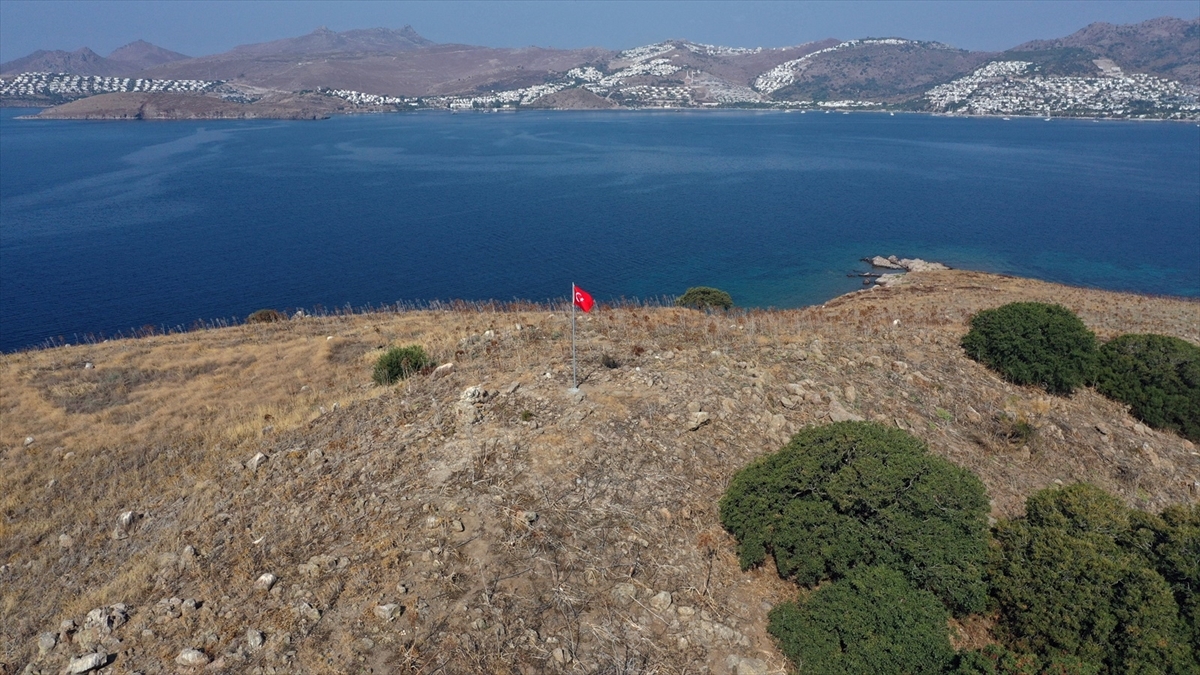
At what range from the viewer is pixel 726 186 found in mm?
96938

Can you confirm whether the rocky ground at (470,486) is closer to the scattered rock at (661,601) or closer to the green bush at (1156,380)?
the scattered rock at (661,601)

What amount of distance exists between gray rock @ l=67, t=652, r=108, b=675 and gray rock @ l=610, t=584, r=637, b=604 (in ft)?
23.4

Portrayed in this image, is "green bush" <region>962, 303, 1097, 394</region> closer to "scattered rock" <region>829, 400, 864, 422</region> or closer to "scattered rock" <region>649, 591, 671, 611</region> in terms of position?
"scattered rock" <region>829, 400, 864, 422</region>

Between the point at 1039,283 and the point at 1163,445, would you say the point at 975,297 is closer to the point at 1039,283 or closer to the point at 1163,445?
the point at 1039,283

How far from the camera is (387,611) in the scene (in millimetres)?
8664

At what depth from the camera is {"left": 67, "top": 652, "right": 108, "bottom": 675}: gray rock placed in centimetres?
828

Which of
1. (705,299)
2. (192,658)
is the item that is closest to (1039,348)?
(192,658)

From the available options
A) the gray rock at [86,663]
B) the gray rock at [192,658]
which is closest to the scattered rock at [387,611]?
the gray rock at [192,658]

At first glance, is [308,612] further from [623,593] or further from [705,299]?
[705,299]

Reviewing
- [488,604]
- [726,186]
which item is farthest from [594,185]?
[488,604]

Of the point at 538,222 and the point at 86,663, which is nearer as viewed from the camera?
the point at 86,663

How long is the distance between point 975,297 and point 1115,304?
7.25 m

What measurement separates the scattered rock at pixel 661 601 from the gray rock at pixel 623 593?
29 centimetres

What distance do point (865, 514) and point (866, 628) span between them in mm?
2116
